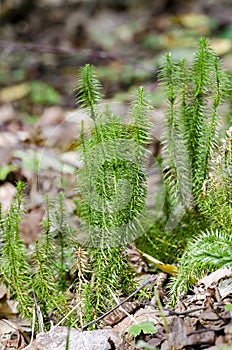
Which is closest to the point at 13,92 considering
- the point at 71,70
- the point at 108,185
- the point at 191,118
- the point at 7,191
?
the point at 71,70

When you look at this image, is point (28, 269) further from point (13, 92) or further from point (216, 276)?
point (13, 92)

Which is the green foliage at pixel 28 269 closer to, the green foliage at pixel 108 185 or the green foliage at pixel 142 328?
the green foliage at pixel 108 185

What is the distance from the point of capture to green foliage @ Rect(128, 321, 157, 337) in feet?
6.26

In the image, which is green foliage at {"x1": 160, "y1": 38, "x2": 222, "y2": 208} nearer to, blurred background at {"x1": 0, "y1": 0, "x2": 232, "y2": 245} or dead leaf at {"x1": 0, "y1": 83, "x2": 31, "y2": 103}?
blurred background at {"x1": 0, "y1": 0, "x2": 232, "y2": 245}

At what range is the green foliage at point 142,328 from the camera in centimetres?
191

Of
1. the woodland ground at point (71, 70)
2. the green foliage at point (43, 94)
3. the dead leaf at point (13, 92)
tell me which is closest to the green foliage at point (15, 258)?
the woodland ground at point (71, 70)

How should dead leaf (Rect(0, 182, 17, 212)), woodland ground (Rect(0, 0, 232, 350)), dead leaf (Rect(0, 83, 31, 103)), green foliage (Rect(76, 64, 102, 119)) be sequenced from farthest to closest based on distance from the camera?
dead leaf (Rect(0, 83, 31, 103)) → dead leaf (Rect(0, 182, 17, 212)) → woodland ground (Rect(0, 0, 232, 350)) → green foliage (Rect(76, 64, 102, 119))

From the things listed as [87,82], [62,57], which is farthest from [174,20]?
[87,82]

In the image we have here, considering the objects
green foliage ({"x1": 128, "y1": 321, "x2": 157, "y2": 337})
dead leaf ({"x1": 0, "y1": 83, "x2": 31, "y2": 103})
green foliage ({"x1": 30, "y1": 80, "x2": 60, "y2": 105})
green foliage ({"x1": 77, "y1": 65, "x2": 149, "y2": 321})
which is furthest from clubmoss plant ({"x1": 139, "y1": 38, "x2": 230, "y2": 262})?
dead leaf ({"x1": 0, "y1": 83, "x2": 31, "y2": 103})

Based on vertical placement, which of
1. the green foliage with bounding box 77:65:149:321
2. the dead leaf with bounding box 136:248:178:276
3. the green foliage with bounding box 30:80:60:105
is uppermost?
the green foliage with bounding box 30:80:60:105

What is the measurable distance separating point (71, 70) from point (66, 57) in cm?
43

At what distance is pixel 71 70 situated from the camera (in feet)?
20.4

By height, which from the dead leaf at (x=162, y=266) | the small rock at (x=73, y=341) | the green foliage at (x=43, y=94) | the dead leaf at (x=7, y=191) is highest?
the green foliage at (x=43, y=94)

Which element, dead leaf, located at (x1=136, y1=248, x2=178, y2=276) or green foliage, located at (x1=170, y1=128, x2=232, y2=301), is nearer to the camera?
green foliage, located at (x1=170, y1=128, x2=232, y2=301)
